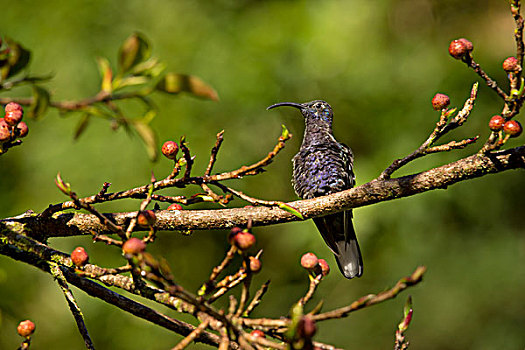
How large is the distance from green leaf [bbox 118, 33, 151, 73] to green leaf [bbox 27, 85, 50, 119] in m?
0.12

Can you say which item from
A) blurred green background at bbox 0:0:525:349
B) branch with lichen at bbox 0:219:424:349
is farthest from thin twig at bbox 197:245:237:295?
blurred green background at bbox 0:0:525:349

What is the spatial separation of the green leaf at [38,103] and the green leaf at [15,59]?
64mm

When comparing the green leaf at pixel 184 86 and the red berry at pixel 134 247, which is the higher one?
the green leaf at pixel 184 86

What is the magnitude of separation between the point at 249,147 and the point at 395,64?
1677 mm

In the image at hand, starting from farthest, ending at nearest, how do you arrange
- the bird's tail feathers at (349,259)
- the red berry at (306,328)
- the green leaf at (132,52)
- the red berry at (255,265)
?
the bird's tail feathers at (349,259)
the red berry at (255,265)
the green leaf at (132,52)
the red berry at (306,328)

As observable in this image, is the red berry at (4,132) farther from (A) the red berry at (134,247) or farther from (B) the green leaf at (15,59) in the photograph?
(A) the red berry at (134,247)

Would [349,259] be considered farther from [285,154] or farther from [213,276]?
[285,154]

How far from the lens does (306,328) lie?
0.81m

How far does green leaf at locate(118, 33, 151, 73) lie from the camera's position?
91cm

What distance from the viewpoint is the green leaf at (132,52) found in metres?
0.91

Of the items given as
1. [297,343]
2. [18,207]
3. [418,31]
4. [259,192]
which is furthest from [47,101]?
[418,31]

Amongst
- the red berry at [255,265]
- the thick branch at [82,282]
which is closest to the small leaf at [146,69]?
the red berry at [255,265]

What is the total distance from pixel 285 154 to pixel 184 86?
14.5 ft

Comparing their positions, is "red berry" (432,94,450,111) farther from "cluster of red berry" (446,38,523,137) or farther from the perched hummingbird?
the perched hummingbird
